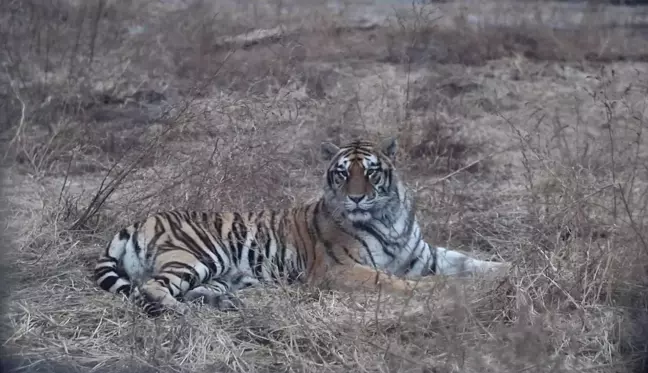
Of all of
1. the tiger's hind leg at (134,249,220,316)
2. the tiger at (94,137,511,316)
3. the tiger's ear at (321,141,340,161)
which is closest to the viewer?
the tiger's hind leg at (134,249,220,316)

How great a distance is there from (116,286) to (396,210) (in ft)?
5.23

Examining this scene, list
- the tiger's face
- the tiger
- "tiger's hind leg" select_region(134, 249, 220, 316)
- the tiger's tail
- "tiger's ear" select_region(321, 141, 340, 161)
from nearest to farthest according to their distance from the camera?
"tiger's hind leg" select_region(134, 249, 220, 316) → the tiger's tail → the tiger → the tiger's face → "tiger's ear" select_region(321, 141, 340, 161)

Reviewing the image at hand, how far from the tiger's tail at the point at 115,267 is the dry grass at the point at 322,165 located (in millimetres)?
76

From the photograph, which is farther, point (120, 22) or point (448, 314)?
point (120, 22)

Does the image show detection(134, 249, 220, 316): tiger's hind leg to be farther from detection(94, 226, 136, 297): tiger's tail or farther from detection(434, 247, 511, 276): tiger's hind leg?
detection(434, 247, 511, 276): tiger's hind leg

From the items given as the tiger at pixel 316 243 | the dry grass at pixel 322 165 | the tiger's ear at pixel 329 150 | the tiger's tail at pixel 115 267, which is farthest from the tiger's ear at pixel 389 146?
the tiger's tail at pixel 115 267

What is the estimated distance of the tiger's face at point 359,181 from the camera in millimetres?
5641

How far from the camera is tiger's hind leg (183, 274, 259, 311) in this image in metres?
5.12

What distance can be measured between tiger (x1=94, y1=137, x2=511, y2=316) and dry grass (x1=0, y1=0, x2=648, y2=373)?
0.71ft

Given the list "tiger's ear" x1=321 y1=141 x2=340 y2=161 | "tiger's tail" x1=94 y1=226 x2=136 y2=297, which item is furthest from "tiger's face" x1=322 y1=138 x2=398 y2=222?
"tiger's tail" x1=94 y1=226 x2=136 y2=297

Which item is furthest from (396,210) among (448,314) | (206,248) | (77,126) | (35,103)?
(35,103)

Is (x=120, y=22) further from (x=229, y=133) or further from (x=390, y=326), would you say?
(x=390, y=326)

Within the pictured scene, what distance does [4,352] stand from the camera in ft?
14.8

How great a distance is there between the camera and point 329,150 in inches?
232
